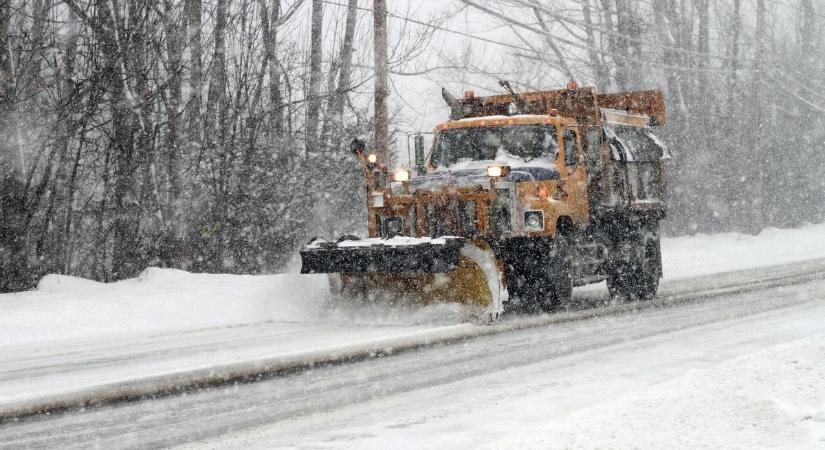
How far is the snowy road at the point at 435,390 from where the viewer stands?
20.8 feet

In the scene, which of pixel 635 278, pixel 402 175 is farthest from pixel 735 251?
pixel 402 175

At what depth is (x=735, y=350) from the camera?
9.62 metres

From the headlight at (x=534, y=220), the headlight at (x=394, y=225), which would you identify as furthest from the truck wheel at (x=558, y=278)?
the headlight at (x=394, y=225)

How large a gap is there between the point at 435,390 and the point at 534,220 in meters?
5.45

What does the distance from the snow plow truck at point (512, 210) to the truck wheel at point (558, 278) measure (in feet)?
0.06

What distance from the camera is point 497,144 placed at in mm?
14117

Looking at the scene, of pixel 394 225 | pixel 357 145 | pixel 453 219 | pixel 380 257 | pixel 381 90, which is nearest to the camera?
pixel 380 257

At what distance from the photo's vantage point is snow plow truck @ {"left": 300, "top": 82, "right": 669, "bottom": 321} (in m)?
12.4

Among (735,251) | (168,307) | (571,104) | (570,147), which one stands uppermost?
(571,104)

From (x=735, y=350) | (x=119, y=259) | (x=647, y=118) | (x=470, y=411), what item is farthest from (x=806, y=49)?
(x=470, y=411)

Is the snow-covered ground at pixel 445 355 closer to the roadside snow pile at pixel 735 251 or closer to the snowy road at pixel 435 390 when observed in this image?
the snowy road at pixel 435 390

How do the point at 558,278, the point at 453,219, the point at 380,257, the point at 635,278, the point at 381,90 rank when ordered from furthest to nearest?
the point at 381,90 < the point at 635,278 < the point at 558,278 < the point at 453,219 < the point at 380,257

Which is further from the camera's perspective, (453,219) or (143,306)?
(143,306)

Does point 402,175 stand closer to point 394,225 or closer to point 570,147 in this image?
point 394,225
